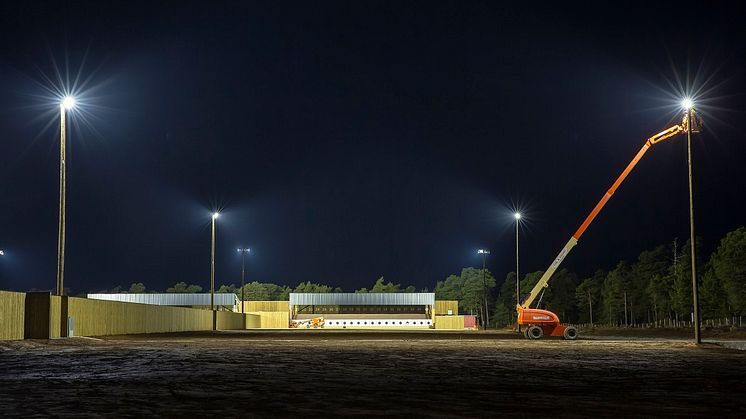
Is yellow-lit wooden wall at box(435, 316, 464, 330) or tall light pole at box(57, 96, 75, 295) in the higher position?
tall light pole at box(57, 96, 75, 295)

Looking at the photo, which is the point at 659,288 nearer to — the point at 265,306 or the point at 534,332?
the point at 265,306

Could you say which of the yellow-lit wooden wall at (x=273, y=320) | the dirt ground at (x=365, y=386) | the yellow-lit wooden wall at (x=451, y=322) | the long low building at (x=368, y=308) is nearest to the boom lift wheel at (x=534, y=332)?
the dirt ground at (x=365, y=386)

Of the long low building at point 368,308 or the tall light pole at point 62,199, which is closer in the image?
the tall light pole at point 62,199

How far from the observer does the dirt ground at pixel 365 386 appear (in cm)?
1045

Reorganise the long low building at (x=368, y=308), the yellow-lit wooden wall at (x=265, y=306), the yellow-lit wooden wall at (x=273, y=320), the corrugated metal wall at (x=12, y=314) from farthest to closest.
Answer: the yellow-lit wooden wall at (x=265, y=306) → the long low building at (x=368, y=308) → the yellow-lit wooden wall at (x=273, y=320) → the corrugated metal wall at (x=12, y=314)

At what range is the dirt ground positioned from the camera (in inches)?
411

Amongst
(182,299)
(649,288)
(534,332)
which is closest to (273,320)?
(182,299)

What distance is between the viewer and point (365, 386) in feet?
44.3

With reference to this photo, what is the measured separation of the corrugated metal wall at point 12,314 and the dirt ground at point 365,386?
26.7 feet

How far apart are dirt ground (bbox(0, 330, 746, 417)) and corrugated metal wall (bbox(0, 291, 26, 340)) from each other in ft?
26.7

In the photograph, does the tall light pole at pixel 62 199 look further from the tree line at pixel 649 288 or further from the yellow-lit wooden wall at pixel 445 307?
the yellow-lit wooden wall at pixel 445 307

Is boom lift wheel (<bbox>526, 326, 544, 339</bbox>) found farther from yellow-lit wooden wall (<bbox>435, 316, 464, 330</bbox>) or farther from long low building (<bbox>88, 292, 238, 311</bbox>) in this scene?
long low building (<bbox>88, 292, 238, 311</bbox>)

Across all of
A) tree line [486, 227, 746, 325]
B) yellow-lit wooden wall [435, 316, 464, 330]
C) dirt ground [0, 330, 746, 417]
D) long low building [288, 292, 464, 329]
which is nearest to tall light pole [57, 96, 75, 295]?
dirt ground [0, 330, 746, 417]

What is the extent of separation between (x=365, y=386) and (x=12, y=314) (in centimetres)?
2098
